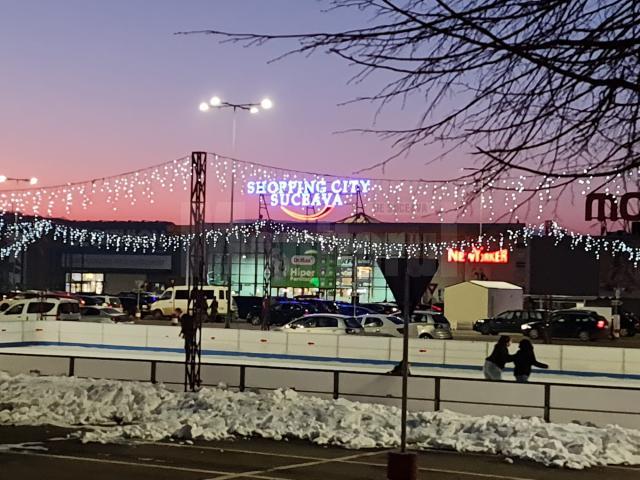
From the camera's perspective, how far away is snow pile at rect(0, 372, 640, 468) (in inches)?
519

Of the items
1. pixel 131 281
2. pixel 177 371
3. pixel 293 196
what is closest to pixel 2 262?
pixel 131 281

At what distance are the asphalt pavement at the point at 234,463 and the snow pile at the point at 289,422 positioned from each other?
1.22 ft

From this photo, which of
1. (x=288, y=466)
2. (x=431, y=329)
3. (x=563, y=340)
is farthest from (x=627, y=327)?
(x=288, y=466)

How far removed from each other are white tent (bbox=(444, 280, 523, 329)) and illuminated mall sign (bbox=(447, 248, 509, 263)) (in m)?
14.0

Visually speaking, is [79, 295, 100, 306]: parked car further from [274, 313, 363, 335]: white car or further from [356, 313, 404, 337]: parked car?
[356, 313, 404, 337]: parked car

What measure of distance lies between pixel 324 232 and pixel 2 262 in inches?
1369

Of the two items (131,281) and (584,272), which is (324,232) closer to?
(584,272)

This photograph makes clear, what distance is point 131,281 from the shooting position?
282ft

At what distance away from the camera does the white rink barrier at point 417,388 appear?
53.1 ft

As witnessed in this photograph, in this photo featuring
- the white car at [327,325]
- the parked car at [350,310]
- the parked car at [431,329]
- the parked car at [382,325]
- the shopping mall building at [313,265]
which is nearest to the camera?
the white car at [327,325]

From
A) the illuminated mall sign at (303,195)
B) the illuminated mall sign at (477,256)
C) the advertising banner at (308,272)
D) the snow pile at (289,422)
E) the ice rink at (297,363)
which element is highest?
the illuminated mall sign at (303,195)

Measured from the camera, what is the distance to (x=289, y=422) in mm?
14734

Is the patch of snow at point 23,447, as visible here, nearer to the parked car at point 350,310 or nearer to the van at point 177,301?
the parked car at point 350,310

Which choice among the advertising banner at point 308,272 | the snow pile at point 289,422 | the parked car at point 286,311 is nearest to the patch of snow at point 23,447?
the snow pile at point 289,422
